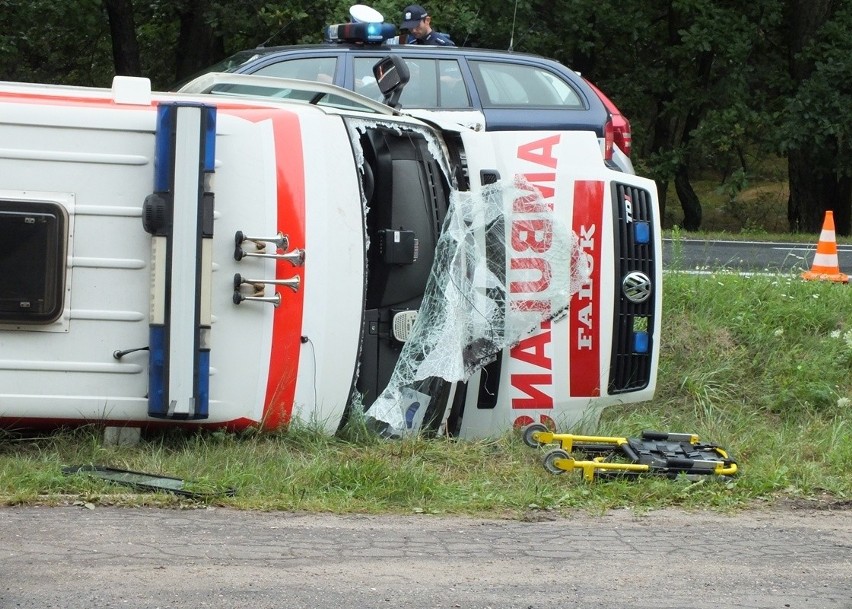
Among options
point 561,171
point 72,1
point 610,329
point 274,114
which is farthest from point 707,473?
point 72,1

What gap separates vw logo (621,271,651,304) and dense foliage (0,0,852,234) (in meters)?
12.2

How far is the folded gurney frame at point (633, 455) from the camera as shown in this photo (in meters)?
5.41

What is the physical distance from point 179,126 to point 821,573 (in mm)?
2960

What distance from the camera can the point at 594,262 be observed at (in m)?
6.27

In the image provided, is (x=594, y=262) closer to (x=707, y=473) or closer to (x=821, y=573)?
(x=707, y=473)

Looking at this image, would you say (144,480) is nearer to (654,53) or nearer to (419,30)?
(419,30)

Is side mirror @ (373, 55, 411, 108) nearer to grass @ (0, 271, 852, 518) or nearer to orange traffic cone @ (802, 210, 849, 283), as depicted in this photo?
grass @ (0, 271, 852, 518)

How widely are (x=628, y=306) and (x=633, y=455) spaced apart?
3.38 feet

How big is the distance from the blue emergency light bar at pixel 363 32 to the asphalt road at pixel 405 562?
4.91 m

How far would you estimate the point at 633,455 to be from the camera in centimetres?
557

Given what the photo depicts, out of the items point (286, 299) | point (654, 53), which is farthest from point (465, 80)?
point (654, 53)

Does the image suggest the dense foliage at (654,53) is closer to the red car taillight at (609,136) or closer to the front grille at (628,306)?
the red car taillight at (609,136)

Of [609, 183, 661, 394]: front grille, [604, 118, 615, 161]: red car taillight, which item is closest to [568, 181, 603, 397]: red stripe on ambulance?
[609, 183, 661, 394]: front grille

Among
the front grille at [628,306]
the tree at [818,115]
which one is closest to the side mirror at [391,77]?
the front grille at [628,306]
